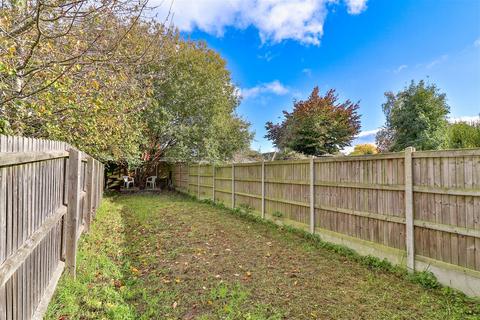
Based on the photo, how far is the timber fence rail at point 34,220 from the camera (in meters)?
1.61

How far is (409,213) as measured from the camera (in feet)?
12.4

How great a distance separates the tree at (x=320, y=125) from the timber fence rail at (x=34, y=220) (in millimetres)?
17095

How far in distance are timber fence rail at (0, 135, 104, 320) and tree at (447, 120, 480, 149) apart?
12701 millimetres

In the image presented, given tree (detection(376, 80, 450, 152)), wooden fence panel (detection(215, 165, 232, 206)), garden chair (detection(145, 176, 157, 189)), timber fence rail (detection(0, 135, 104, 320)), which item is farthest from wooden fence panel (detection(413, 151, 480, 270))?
garden chair (detection(145, 176, 157, 189))

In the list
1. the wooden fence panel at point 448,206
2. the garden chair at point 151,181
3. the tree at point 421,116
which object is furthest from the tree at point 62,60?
the tree at point 421,116

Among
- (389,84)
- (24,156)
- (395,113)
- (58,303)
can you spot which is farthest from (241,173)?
(389,84)

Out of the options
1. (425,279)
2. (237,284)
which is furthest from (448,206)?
(237,284)

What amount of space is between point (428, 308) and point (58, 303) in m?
3.73

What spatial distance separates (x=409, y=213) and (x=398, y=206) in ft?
0.71

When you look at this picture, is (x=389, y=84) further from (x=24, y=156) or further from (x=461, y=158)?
(x=24, y=156)

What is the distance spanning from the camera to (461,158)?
10.6ft

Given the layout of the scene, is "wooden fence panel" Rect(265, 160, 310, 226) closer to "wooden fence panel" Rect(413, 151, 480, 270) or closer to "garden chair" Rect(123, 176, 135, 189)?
"wooden fence panel" Rect(413, 151, 480, 270)

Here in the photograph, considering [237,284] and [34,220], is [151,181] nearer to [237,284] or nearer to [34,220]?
[237,284]

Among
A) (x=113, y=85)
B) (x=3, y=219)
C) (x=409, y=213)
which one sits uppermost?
(x=113, y=85)
